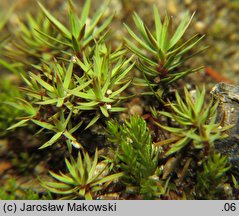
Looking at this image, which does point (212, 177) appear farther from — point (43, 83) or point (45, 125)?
point (43, 83)

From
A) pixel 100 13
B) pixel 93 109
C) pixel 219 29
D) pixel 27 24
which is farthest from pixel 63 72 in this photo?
pixel 219 29

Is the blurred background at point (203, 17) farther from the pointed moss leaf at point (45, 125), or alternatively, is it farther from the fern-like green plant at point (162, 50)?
the pointed moss leaf at point (45, 125)

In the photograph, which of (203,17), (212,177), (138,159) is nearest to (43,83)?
(138,159)

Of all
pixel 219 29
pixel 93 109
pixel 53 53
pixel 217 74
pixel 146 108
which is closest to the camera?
pixel 93 109

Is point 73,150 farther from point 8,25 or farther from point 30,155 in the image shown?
point 8,25

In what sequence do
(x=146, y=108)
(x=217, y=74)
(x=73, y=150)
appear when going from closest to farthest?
(x=73, y=150), (x=146, y=108), (x=217, y=74)

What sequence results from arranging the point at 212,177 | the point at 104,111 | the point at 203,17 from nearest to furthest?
1. the point at 212,177
2. the point at 104,111
3. the point at 203,17

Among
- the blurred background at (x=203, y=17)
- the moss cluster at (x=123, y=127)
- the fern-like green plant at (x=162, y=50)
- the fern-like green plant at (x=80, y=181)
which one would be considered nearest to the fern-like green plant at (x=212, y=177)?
the moss cluster at (x=123, y=127)
